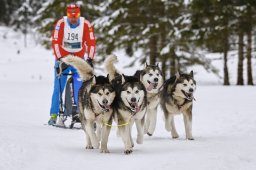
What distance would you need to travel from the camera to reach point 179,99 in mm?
7090

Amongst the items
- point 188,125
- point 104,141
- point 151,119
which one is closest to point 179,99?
point 188,125

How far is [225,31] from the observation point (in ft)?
58.6

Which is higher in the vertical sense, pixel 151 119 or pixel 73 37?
pixel 73 37

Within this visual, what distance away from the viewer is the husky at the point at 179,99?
22.9 feet

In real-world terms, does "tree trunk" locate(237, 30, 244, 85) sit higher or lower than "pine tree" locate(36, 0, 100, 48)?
lower

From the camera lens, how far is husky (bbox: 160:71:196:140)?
6.97 m

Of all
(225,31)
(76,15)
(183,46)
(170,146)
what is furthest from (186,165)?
(183,46)

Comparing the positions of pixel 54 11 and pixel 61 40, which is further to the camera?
pixel 54 11

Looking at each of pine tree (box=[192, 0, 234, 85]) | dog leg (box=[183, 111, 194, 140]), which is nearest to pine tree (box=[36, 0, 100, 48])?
pine tree (box=[192, 0, 234, 85])

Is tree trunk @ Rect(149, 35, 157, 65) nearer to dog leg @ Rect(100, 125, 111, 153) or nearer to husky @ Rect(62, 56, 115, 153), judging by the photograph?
husky @ Rect(62, 56, 115, 153)

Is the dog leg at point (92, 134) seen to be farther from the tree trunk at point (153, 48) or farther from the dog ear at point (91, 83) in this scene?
the tree trunk at point (153, 48)

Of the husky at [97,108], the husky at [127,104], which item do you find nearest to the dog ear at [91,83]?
the husky at [97,108]

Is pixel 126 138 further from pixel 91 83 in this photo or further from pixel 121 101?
pixel 91 83


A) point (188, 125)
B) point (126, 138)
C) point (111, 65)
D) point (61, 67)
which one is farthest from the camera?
point (61, 67)
